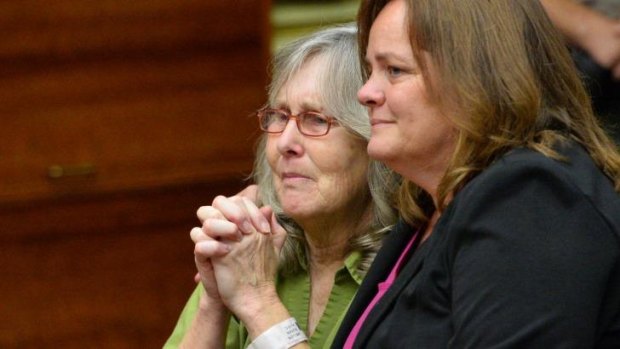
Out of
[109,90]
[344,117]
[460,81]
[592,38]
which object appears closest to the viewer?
Result: [460,81]

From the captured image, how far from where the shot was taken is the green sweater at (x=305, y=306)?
2.32 meters

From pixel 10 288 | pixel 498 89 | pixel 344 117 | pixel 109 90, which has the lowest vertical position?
pixel 10 288

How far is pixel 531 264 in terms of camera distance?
166 centimetres

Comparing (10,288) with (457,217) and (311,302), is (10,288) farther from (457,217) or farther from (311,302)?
(457,217)

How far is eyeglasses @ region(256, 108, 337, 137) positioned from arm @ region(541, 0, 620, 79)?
0.46 meters

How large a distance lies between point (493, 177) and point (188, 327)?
926 mm

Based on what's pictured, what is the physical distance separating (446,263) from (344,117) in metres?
0.63

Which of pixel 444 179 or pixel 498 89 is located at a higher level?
pixel 498 89

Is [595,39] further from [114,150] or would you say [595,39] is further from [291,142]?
[114,150]

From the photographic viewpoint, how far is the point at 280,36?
3.93 meters

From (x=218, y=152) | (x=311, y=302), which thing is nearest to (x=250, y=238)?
(x=311, y=302)

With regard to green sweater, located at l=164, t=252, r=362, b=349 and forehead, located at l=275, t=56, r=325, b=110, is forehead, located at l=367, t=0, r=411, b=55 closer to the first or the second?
forehead, located at l=275, t=56, r=325, b=110

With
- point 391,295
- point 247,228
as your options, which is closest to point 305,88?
point 247,228

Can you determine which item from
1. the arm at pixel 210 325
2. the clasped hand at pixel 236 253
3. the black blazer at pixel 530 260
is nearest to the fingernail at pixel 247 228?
the clasped hand at pixel 236 253
